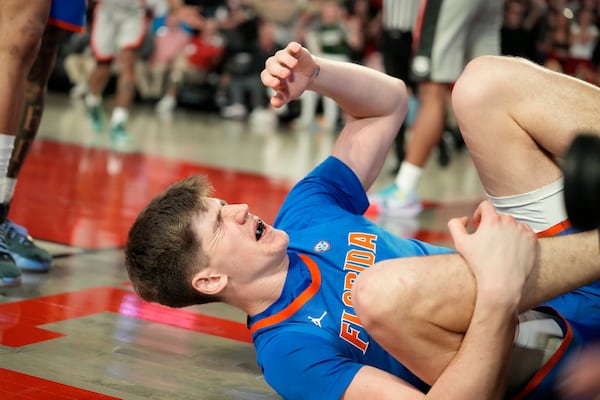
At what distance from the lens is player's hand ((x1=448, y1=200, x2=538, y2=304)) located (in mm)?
1493

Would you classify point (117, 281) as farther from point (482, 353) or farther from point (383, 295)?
point (482, 353)

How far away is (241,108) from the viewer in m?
11.0

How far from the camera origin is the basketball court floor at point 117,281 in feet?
6.70

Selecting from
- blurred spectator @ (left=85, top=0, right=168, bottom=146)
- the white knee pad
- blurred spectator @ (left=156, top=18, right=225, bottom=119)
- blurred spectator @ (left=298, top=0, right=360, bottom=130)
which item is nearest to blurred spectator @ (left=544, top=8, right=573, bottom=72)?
blurred spectator @ (left=298, top=0, right=360, bottom=130)

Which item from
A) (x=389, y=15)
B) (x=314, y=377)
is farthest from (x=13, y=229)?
(x=389, y=15)

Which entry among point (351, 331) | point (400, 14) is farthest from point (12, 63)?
point (400, 14)

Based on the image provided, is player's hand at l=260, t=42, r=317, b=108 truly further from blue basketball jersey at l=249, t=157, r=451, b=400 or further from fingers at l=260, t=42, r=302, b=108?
blue basketball jersey at l=249, t=157, r=451, b=400

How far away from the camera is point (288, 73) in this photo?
1.92 metres

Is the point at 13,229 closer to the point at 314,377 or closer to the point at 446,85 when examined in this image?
the point at 314,377

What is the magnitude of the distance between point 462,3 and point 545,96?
9.61ft

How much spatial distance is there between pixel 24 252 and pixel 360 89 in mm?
1320

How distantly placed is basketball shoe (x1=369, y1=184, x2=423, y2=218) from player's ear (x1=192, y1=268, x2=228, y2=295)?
2790 mm

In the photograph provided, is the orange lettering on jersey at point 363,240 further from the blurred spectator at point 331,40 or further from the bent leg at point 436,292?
the blurred spectator at point 331,40

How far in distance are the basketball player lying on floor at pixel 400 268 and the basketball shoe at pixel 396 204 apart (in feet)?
7.91
